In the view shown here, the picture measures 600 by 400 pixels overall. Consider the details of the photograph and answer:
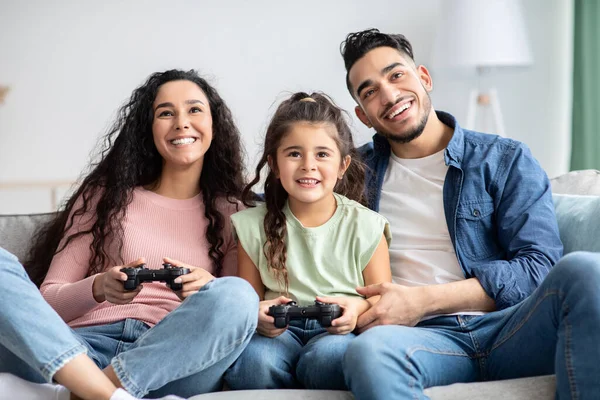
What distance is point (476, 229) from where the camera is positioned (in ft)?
5.94

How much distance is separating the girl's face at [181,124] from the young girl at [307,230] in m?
0.21

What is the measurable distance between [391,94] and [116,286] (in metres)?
0.81

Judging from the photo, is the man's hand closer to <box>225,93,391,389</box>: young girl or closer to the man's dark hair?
<box>225,93,391,389</box>: young girl

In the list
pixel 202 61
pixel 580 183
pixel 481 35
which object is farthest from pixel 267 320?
pixel 202 61

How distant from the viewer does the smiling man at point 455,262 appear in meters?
1.41

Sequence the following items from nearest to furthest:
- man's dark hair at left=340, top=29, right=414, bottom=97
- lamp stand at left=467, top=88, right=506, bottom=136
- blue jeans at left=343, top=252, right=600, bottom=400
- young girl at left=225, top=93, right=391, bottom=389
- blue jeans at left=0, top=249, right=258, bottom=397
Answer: blue jeans at left=343, top=252, right=600, bottom=400, blue jeans at left=0, top=249, right=258, bottom=397, young girl at left=225, top=93, right=391, bottom=389, man's dark hair at left=340, top=29, right=414, bottom=97, lamp stand at left=467, top=88, right=506, bottom=136

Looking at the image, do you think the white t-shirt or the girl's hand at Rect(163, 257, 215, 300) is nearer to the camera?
the girl's hand at Rect(163, 257, 215, 300)

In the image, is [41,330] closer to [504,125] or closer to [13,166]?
[13,166]

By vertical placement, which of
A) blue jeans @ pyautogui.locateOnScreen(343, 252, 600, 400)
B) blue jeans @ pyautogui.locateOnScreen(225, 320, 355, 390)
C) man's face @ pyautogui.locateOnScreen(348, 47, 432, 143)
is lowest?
blue jeans @ pyautogui.locateOnScreen(225, 320, 355, 390)

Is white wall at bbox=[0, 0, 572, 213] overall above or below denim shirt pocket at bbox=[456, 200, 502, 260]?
above

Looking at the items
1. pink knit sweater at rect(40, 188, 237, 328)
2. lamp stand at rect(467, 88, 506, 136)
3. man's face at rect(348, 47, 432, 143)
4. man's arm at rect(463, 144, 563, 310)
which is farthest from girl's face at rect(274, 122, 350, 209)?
lamp stand at rect(467, 88, 506, 136)

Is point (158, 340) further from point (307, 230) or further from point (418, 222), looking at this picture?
point (418, 222)

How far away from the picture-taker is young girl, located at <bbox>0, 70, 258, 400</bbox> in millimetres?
1490

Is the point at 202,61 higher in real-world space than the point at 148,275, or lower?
higher
